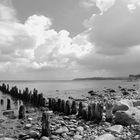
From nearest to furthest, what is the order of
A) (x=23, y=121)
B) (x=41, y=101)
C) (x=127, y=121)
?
(x=127, y=121) < (x=23, y=121) < (x=41, y=101)

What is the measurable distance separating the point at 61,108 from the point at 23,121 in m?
4.63

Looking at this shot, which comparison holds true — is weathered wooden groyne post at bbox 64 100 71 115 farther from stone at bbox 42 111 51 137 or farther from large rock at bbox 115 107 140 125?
stone at bbox 42 111 51 137

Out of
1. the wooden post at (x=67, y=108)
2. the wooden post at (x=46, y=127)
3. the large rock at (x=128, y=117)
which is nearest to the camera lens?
the wooden post at (x=46, y=127)

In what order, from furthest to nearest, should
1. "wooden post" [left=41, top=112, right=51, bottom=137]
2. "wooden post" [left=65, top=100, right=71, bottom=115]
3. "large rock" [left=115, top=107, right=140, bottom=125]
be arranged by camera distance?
"wooden post" [left=65, top=100, right=71, bottom=115]
"large rock" [left=115, top=107, right=140, bottom=125]
"wooden post" [left=41, top=112, right=51, bottom=137]

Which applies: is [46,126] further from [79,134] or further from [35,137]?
[79,134]

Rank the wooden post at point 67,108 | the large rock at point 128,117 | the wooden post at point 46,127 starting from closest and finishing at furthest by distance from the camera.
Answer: the wooden post at point 46,127 < the large rock at point 128,117 < the wooden post at point 67,108

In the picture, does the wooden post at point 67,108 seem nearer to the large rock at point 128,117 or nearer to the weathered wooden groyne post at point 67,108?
the weathered wooden groyne post at point 67,108

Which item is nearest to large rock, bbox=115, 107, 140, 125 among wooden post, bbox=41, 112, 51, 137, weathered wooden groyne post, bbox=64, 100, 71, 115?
wooden post, bbox=41, 112, 51, 137

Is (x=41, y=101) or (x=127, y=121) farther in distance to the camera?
(x=41, y=101)

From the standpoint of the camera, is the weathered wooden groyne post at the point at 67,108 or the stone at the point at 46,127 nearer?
the stone at the point at 46,127

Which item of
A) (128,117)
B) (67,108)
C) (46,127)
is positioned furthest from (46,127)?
(67,108)

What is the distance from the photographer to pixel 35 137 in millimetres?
10602

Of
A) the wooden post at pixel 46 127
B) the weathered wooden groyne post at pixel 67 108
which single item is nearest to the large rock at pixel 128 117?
the wooden post at pixel 46 127

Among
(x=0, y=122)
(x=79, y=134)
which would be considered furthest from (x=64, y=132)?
(x=0, y=122)
